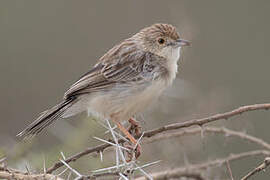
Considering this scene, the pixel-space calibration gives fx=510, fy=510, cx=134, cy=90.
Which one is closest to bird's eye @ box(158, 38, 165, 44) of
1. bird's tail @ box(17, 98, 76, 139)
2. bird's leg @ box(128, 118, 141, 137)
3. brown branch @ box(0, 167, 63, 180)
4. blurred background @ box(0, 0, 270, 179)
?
bird's leg @ box(128, 118, 141, 137)

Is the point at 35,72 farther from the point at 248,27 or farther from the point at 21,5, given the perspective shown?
the point at 248,27

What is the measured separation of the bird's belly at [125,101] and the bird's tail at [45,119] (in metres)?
0.24

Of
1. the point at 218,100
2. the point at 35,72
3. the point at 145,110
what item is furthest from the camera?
the point at 35,72

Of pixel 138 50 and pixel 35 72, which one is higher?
pixel 138 50

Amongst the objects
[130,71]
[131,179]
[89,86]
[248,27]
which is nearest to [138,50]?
[130,71]

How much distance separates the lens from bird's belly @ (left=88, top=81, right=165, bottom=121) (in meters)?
4.62

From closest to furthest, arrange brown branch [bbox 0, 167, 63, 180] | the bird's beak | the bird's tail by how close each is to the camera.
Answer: brown branch [bbox 0, 167, 63, 180] < the bird's tail < the bird's beak

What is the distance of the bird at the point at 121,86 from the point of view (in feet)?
15.2

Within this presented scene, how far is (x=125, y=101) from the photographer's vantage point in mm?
4684

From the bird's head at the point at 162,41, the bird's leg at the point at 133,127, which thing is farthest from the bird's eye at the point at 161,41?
the bird's leg at the point at 133,127

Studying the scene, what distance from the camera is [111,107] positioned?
187 inches

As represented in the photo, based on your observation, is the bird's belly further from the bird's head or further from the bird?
the bird's head

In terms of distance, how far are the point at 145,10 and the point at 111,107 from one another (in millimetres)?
5654

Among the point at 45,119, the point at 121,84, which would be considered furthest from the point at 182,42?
the point at 45,119
